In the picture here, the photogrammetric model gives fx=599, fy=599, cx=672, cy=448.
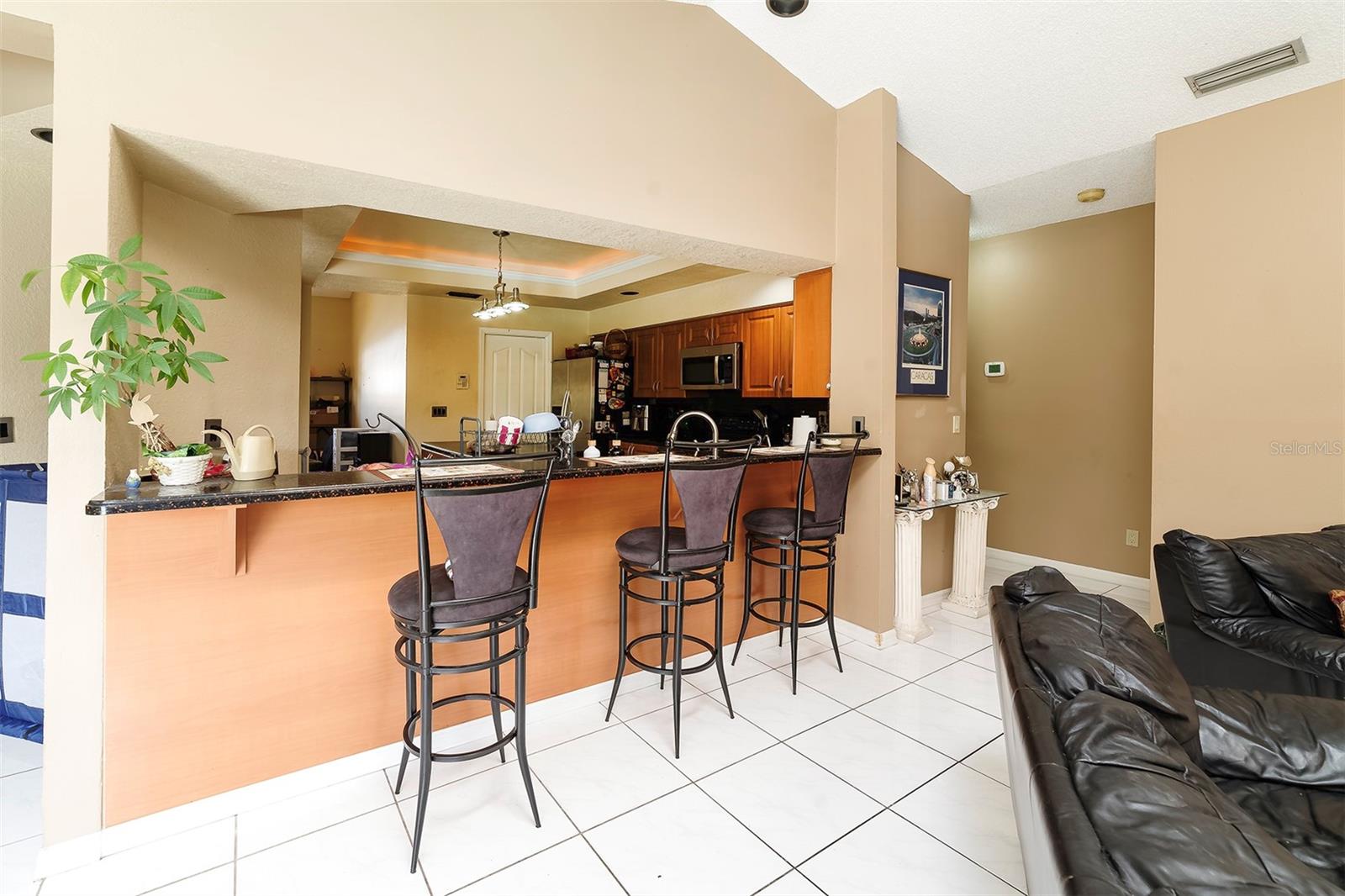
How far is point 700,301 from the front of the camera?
5961 millimetres

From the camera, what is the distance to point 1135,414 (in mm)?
4441

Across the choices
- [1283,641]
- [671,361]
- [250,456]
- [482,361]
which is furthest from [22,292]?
[1283,641]

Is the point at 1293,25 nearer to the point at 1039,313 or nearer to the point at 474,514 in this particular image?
the point at 1039,313

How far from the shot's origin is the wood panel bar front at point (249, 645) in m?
1.82

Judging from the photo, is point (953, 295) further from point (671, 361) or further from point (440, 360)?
point (440, 360)

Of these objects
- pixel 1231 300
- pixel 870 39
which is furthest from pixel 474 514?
pixel 1231 300

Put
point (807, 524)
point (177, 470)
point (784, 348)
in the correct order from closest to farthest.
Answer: point (177, 470) → point (807, 524) → point (784, 348)

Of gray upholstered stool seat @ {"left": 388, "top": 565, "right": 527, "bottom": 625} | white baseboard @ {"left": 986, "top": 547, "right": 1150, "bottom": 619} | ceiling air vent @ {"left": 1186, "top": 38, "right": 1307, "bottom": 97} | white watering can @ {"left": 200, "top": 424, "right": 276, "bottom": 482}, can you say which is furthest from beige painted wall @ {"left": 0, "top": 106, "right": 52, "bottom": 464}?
white baseboard @ {"left": 986, "top": 547, "right": 1150, "bottom": 619}

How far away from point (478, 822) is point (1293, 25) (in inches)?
179

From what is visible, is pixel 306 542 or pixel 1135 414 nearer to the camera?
pixel 306 542

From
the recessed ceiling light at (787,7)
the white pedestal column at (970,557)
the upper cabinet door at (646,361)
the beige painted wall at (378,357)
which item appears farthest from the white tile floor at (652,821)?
the beige painted wall at (378,357)

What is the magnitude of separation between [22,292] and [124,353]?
6.81ft

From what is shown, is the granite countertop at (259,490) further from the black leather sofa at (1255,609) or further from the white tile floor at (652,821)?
the black leather sofa at (1255,609)

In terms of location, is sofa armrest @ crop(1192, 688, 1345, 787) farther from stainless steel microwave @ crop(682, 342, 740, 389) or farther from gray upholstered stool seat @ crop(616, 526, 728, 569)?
stainless steel microwave @ crop(682, 342, 740, 389)
